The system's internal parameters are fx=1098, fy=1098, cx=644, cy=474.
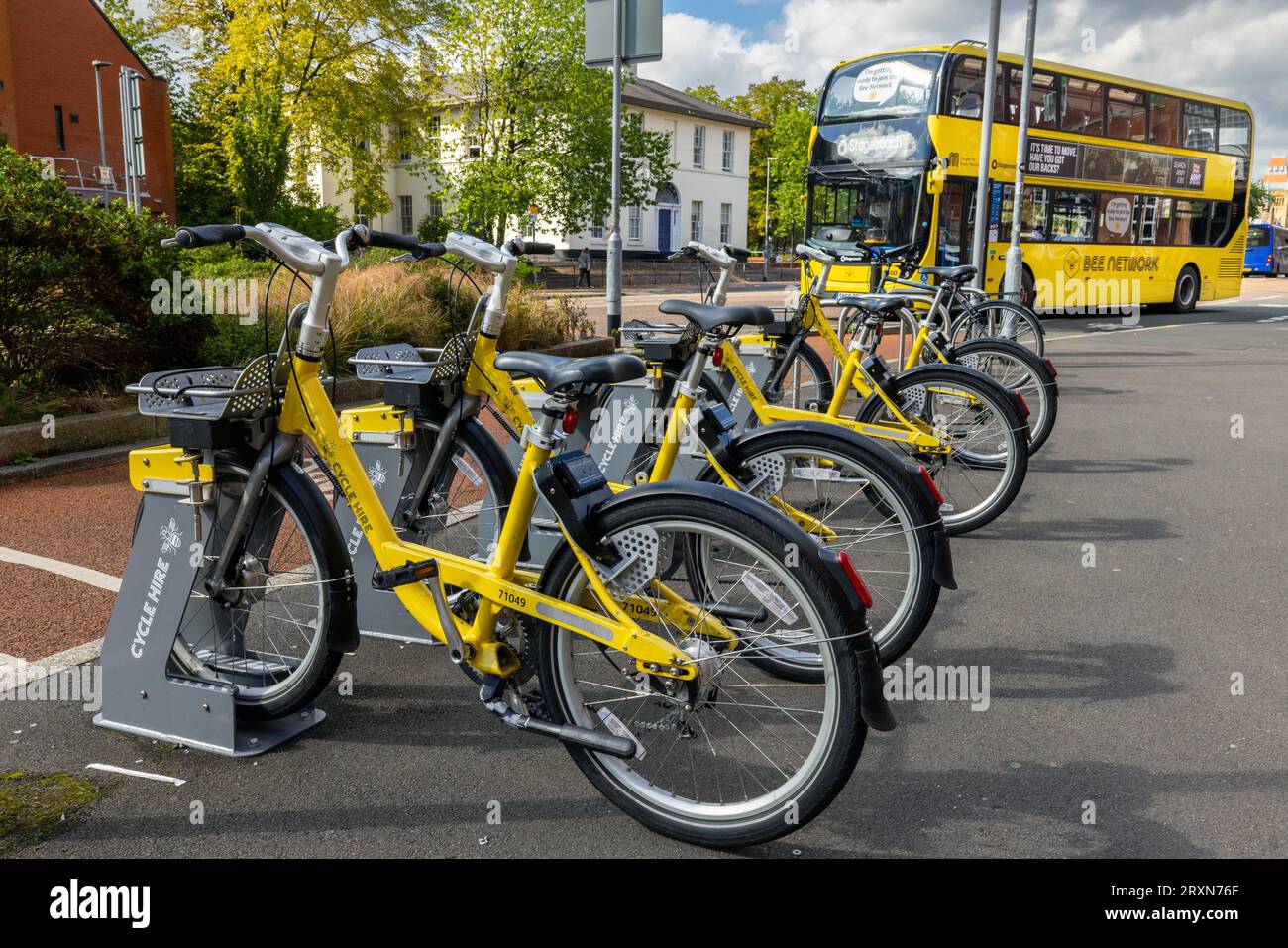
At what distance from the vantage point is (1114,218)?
70.0ft

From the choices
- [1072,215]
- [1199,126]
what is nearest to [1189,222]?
[1199,126]

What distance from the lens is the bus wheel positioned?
24359 millimetres

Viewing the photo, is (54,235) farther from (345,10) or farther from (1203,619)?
(345,10)

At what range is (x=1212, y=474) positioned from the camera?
7660mm

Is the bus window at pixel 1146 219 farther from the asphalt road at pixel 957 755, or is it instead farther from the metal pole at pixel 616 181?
the asphalt road at pixel 957 755

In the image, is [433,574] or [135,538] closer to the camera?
[433,574]

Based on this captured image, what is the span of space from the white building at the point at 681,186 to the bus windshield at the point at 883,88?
3305 cm

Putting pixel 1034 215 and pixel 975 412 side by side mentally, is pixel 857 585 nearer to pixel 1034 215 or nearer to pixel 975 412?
pixel 975 412

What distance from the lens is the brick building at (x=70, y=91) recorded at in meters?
32.1

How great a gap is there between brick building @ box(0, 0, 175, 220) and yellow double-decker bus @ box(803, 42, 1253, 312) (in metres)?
21.4

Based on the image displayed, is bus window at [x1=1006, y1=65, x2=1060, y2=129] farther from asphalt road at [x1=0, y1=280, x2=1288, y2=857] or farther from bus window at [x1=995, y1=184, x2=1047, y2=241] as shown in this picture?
asphalt road at [x1=0, y1=280, x2=1288, y2=857]

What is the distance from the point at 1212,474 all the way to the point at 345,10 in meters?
33.0

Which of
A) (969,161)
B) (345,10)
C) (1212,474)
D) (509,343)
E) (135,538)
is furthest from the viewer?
(345,10)

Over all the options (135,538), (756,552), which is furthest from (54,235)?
(756,552)
